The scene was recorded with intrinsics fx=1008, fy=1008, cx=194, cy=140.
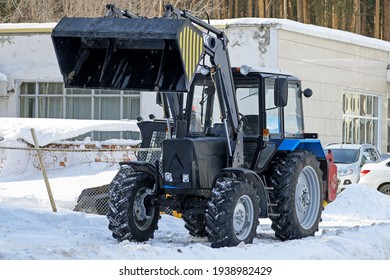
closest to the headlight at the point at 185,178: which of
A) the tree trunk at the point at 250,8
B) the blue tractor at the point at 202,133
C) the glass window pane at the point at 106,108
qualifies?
the blue tractor at the point at 202,133

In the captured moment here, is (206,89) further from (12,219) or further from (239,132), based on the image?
(12,219)

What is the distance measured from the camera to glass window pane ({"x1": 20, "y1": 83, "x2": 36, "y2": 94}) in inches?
1452

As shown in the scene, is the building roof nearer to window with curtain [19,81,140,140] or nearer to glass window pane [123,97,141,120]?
glass window pane [123,97,141,120]

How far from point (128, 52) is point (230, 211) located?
8.31ft

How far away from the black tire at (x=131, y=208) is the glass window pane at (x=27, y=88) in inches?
906

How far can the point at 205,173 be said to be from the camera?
13820mm

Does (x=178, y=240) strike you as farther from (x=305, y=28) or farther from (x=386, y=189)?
(x=305, y=28)

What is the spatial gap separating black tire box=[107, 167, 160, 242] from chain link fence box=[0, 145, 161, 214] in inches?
196

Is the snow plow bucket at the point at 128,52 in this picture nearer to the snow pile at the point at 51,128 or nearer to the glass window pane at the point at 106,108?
the snow pile at the point at 51,128

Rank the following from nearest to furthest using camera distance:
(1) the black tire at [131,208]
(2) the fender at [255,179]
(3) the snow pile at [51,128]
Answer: (2) the fender at [255,179]
(1) the black tire at [131,208]
(3) the snow pile at [51,128]

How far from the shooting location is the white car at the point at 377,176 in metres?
25.2

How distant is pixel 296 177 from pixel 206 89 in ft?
6.30

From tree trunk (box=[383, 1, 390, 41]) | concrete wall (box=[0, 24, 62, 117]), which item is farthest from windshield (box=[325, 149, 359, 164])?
tree trunk (box=[383, 1, 390, 41])

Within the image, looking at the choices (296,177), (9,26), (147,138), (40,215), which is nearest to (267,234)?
(296,177)
